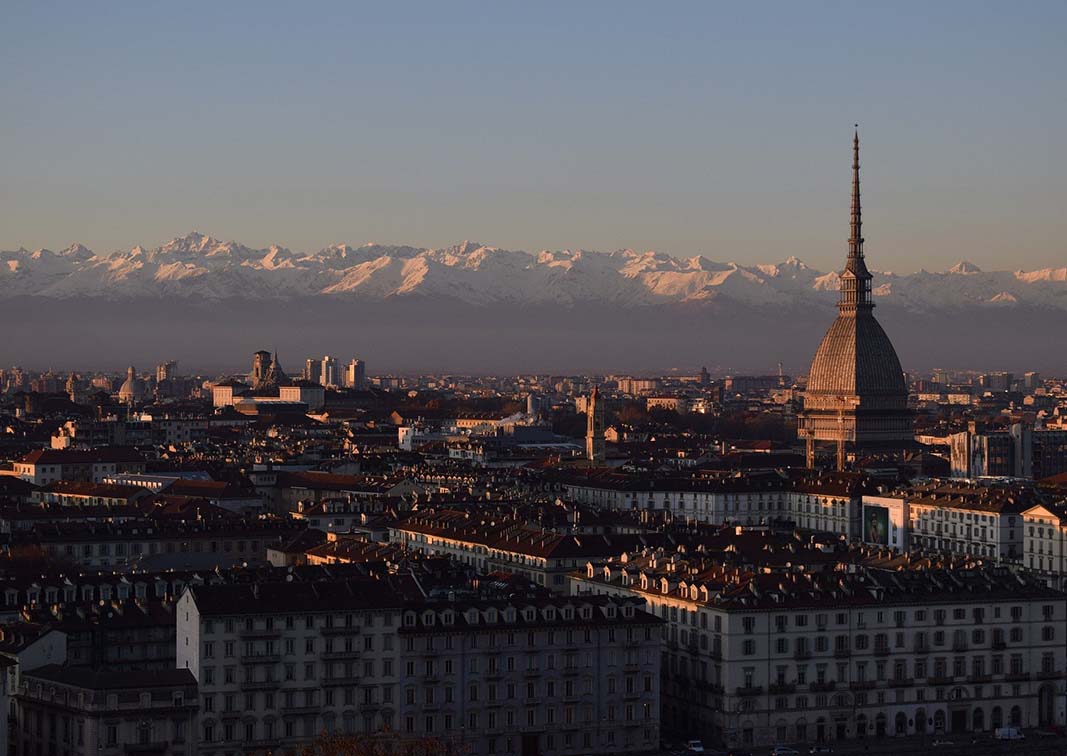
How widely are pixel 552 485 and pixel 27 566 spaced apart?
46452 mm

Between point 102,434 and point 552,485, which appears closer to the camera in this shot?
point 552,485

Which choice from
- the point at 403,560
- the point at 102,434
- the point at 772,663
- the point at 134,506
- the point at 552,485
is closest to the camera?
the point at 772,663

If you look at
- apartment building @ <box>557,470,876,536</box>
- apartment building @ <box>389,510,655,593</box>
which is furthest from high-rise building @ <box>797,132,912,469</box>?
apartment building @ <box>389,510,655,593</box>

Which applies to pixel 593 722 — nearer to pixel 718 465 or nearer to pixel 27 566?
pixel 27 566

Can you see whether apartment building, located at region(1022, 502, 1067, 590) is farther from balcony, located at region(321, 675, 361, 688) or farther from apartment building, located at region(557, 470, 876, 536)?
balcony, located at region(321, 675, 361, 688)

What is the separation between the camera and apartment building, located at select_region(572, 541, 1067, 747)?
53.7 metres

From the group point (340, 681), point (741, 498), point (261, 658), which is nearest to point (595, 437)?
point (741, 498)

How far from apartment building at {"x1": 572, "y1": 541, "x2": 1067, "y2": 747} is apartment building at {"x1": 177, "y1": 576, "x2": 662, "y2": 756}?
7.47ft

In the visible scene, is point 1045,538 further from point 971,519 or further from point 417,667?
point 417,667

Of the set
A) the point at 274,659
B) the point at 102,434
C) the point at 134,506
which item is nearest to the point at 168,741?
the point at 274,659

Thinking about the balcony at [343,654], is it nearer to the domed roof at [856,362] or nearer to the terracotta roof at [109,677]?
the terracotta roof at [109,677]

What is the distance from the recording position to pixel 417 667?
50719mm

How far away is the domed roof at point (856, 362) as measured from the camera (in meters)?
162

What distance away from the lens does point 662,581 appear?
56.7 m
